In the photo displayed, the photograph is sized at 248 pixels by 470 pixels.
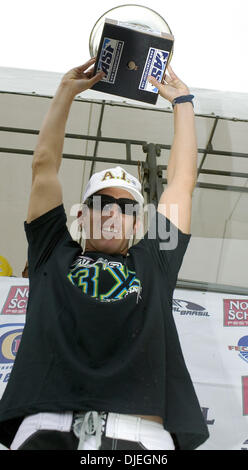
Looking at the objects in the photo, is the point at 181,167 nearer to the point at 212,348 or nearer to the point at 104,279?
the point at 104,279

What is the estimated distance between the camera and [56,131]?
107cm

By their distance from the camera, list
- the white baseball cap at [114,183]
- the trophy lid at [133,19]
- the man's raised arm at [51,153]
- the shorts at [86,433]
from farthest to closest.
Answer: the trophy lid at [133,19]
the white baseball cap at [114,183]
the man's raised arm at [51,153]
the shorts at [86,433]

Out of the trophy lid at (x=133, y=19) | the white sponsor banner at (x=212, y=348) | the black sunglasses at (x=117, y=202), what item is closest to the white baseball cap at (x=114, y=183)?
the black sunglasses at (x=117, y=202)

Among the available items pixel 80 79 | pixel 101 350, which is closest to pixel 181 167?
pixel 80 79

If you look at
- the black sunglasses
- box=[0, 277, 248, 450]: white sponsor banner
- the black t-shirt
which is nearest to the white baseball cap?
the black sunglasses

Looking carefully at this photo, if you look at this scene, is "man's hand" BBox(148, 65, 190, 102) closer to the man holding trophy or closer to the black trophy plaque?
the black trophy plaque

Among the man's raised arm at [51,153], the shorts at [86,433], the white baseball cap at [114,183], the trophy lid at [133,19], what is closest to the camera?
the shorts at [86,433]

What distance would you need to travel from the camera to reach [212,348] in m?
1.64

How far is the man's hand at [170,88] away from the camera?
1187 millimetres

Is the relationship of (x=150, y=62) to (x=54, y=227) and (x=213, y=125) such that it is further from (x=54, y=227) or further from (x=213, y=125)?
(x=213, y=125)

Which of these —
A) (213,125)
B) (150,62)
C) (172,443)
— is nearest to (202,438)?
(172,443)

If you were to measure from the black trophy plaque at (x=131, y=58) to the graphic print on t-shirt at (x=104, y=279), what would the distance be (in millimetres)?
524

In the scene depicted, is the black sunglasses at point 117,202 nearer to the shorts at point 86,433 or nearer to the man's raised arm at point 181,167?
the man's raised arm at point 181,167

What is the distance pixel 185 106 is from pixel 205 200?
203 cm
